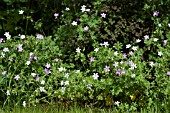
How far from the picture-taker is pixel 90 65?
15.2ft

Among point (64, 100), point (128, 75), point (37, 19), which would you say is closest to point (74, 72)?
point (64, 100)

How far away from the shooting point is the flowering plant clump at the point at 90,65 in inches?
167

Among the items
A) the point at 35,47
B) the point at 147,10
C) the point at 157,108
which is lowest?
the point at 157,108

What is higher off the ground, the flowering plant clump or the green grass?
the flowering plant clump

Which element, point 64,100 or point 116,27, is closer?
point 64,100

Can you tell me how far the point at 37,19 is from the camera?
5.90 meters

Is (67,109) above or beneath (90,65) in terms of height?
beneath

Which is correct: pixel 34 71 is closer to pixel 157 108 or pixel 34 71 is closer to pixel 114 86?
pixel 114 86

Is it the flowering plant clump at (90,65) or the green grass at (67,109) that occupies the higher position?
the flowering plant clump at (90,65)

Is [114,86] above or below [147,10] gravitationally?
below

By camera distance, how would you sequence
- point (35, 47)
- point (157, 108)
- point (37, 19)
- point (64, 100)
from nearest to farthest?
point (157, 108) < point (64, 100) < point (35, 47) < point (37, 19)

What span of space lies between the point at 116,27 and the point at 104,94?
103 cm

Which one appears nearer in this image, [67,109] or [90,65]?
[67,109]

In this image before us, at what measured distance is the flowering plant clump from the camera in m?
4.23
